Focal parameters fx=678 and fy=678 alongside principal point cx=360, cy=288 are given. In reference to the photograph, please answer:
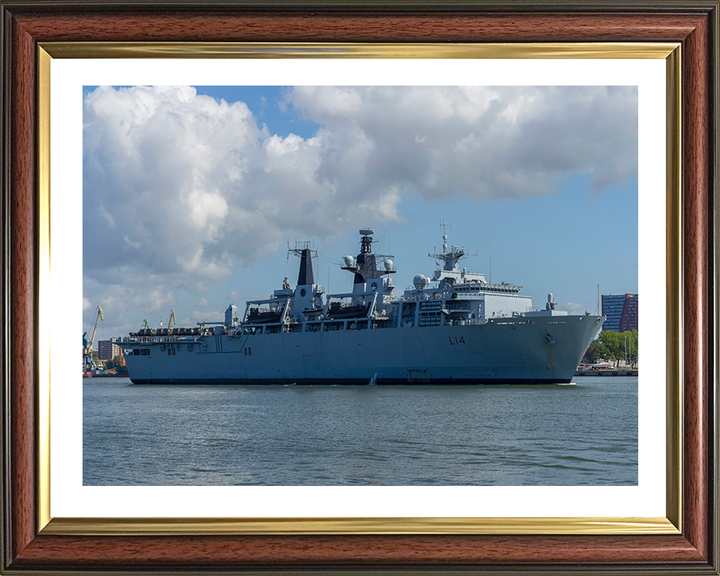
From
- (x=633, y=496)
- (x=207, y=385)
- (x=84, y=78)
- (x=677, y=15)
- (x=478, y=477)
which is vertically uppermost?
(x=677, y=15)

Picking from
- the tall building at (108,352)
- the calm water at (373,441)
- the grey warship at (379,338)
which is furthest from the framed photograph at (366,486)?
the tall building at (108,352)

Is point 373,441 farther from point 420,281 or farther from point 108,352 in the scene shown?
point 108,352

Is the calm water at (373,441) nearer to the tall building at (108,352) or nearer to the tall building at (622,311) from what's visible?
the tall building at (622,311)

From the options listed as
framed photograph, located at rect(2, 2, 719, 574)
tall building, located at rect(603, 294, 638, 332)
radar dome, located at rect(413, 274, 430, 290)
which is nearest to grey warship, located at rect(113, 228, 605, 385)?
radar dome, located at rect(413, 274, 430, 290)

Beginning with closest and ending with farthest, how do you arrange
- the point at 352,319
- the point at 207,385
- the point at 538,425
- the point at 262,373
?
the point at 538,425
the point at 352,319
the point at 262,373
the point at 207,385

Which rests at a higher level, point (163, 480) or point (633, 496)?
point (633, 496)

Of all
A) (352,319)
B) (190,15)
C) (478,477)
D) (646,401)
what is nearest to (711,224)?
(646,401)

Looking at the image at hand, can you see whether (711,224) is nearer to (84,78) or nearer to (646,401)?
(646,401)
